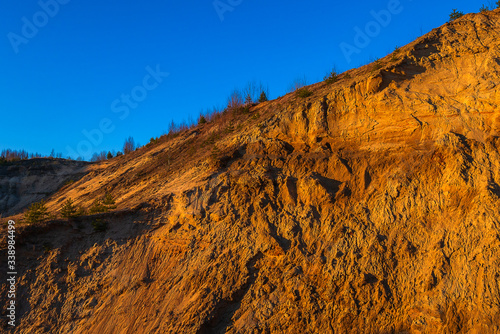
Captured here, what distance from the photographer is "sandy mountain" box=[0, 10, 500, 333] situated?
433 inches

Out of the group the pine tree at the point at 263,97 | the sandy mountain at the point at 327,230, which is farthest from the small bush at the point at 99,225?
the pine tree at the point at 263,97

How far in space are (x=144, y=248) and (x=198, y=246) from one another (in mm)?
2314

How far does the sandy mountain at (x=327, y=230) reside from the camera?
11.0 metres

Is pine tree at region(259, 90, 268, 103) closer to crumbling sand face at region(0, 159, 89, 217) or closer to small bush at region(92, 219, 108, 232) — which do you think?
small bush at region(92, 219, 108, 232)

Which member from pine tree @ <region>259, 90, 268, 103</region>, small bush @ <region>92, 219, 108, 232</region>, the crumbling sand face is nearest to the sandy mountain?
small bush @ <region>92, 219, 108, 232</region>

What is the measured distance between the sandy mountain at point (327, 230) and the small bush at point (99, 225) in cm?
25

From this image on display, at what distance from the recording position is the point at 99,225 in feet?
48.1

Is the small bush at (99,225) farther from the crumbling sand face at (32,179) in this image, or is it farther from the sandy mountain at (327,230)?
the crumbling sand face at (32,179)

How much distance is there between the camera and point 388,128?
1430 cm

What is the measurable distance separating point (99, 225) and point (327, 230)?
935cm

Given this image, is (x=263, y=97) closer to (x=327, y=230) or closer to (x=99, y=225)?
(x=327, y=230)

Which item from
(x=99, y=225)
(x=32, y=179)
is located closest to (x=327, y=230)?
(x=99, y=225)

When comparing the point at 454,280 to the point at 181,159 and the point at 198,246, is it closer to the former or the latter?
the point at 198,246

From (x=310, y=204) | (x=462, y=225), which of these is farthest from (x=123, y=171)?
(x=462, y=225)
